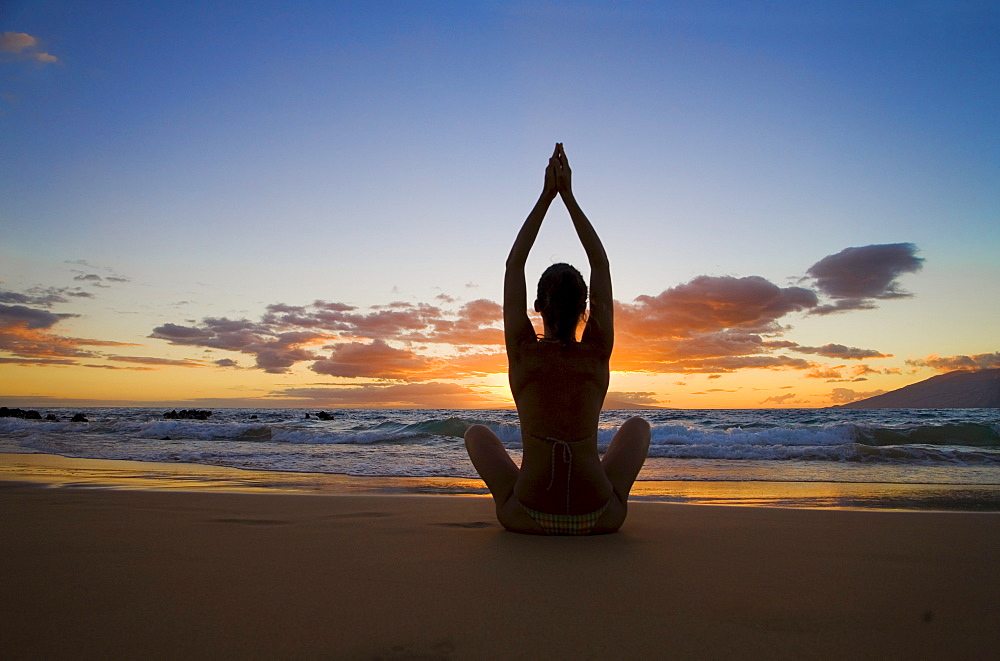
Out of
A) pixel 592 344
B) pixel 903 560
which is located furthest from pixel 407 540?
pixel 903 560

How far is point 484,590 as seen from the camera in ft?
6.65

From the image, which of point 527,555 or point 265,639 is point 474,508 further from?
point 265,639

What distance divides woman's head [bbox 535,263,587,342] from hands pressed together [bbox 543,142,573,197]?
0.44m

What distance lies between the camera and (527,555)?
254 centimetres

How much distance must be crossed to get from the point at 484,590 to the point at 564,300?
130 cm

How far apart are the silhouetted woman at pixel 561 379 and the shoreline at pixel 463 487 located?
2.54 metres

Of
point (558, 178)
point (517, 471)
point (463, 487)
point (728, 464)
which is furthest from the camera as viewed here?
point (728, 464)

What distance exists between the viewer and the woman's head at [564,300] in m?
2.73

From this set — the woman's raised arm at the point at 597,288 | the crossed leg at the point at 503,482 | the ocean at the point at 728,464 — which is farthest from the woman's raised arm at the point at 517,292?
the ocean at the point at 728,464

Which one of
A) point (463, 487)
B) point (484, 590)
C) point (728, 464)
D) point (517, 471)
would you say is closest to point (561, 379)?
point (517, 471)

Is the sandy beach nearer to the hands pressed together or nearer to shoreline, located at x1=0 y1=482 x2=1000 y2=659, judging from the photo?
shoreline, located at x1=0 y1=482 x2=1000 y2=659

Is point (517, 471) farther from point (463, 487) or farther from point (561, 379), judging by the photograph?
point (463, 487)

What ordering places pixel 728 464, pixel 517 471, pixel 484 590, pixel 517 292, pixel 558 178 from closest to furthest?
pixel 484 590 → pixel 517 292 → pixel 558 178 → pixel 517 471 → pixel 728 464

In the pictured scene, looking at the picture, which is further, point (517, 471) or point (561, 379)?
point (517, 471)
